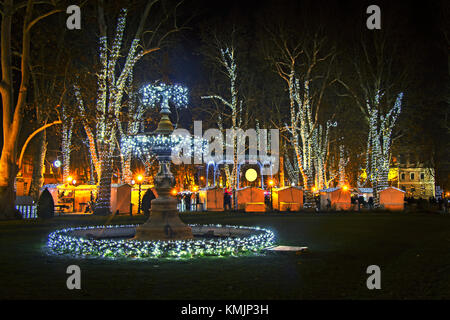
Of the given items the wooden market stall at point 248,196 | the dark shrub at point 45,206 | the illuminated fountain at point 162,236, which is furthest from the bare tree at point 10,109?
the wooden market stall at point 248,196

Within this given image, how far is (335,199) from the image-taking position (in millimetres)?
38281

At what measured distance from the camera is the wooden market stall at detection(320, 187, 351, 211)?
3800 centimetres

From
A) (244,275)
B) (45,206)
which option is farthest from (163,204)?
(45,206)

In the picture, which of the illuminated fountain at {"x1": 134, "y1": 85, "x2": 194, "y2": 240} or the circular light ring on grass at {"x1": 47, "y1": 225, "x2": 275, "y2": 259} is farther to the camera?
the illuminated fountain at {"x1": 134, "y1": 85, "x2": 194, "y2": 240}

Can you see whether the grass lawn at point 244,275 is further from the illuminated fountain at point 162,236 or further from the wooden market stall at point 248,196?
the wooden market stall at point 248,196

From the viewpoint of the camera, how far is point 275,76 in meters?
44.1

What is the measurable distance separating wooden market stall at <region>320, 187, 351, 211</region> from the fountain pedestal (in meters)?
26.3

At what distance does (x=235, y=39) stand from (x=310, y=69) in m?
7.39

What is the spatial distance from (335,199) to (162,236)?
2763cm

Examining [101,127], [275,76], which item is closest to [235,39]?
[275,76]

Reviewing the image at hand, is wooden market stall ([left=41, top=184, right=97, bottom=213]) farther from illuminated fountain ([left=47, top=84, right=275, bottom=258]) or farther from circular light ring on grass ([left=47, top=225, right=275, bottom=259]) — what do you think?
circular light ring on grass ([left=47, top=225, right=275, bottom=259])

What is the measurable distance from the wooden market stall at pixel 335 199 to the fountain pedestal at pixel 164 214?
2629cm

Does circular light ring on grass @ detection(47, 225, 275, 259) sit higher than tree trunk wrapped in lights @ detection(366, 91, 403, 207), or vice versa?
tree trunk wrapped in lights @ detection(366, 91, 403, 207)

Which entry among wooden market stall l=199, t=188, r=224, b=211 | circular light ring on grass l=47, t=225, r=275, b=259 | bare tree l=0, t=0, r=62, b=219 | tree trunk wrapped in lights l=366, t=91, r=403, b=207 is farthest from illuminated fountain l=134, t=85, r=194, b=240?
tree trunk wrapped in lights l=366, t=91, r=403, b=207
